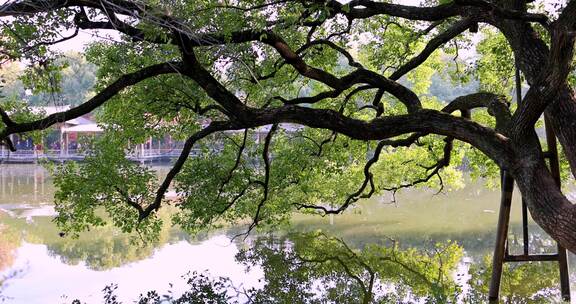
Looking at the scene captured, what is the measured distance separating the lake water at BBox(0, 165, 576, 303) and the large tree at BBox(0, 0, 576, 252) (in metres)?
1.51

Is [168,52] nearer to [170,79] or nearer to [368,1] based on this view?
[170,79]

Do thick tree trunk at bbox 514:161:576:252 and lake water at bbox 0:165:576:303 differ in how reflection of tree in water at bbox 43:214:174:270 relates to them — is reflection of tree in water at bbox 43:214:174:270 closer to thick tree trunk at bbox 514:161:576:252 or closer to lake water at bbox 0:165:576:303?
lake water at bbox 0:165:576:303

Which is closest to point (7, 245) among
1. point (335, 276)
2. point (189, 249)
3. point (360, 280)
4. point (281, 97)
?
point (189, 249)

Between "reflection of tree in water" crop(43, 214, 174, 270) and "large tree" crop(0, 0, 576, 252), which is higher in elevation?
"large tree" crop(0, 0, 576, 252)

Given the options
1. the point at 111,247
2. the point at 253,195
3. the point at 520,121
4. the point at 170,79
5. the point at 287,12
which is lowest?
the point at 111,247

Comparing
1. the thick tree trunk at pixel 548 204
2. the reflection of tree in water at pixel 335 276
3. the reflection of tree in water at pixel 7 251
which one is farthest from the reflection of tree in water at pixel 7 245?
the thick tree trunk at pixel 548 204

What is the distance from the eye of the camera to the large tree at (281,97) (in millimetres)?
4773

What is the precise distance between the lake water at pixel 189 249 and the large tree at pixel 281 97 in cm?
151

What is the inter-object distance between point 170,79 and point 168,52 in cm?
52

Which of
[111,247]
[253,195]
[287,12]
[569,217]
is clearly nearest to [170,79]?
[287,12]

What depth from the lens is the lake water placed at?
870 centimetres

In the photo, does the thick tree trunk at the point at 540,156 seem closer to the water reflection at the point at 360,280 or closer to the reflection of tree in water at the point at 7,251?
the water reflection at the point at 360,280

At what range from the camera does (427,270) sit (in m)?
9.20

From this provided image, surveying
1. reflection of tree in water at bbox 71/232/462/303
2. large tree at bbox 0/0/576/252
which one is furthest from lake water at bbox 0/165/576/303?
large tree at bbox 0/0/576/252
